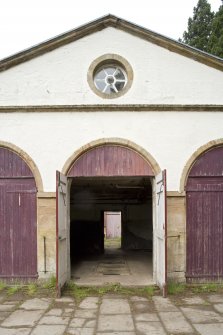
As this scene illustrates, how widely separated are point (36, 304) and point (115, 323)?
205cm

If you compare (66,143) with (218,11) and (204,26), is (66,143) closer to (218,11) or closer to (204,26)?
(218,11)

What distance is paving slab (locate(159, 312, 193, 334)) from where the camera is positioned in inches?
235

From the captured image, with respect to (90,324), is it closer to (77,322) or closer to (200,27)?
(77,322)

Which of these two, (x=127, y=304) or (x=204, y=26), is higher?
(x=204, y=26)

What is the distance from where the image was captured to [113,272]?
1103 centimetres

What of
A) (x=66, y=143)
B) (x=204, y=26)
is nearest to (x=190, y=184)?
(x=66, y=143)

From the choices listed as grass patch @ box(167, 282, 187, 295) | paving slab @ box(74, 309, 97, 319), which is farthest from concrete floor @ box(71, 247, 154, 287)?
paving slab @ box(74, 309, 97, 319)

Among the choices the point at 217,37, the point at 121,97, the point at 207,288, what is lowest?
the point at 207,288

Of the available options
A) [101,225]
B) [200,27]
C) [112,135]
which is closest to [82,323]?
[112,135]

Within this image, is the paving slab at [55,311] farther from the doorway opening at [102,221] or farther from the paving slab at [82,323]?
the doorway opening at [102,221]

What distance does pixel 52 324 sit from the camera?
6301 mm

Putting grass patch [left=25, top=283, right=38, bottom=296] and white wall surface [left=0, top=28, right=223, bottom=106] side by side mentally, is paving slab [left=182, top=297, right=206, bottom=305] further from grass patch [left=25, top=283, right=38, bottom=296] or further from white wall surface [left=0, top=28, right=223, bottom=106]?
white wall surface [left=0, top=28, right=223, bottom=106]

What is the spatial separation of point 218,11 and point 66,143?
13.7 metres

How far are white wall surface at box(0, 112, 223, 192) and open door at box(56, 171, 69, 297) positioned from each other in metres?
0.60
